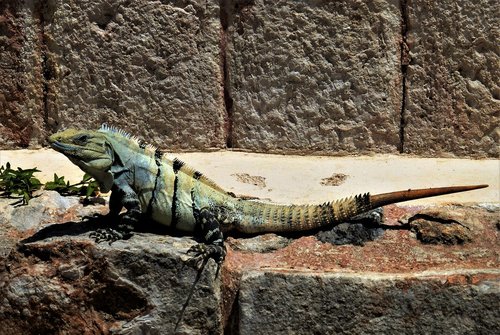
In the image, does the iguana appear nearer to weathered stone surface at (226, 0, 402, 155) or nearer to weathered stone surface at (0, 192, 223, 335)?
weathered stone surface at (0, 192, 223, 335)

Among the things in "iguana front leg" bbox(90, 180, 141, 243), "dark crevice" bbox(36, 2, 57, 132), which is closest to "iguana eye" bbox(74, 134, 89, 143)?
"iguana front leg" bbox(90, 180, 141, 243)

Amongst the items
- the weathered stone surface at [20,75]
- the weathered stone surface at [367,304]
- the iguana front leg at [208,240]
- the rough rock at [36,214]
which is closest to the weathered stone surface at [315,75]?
the weathered stone surface at [20,75]

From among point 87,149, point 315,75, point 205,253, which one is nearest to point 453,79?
point 315,75

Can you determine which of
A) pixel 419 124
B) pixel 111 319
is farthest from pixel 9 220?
pixel 419 124

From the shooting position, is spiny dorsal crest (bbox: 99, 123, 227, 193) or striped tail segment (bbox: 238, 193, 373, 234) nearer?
spiny dorsal crest (bbox: 99, 123, 227, 193)

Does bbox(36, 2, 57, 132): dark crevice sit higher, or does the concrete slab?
bbox(36, 2, 57, 132): dark crevice

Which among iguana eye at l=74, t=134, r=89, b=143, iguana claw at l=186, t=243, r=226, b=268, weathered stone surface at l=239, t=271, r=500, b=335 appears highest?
iguana eye at l=74, t=134, r=89, b=143

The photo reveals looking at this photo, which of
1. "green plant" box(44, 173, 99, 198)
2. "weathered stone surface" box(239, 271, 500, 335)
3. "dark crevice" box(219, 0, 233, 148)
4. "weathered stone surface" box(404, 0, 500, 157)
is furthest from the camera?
A: "dark crevice" box(219, 0, 233, 148)

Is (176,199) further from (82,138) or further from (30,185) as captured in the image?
(30,185)
